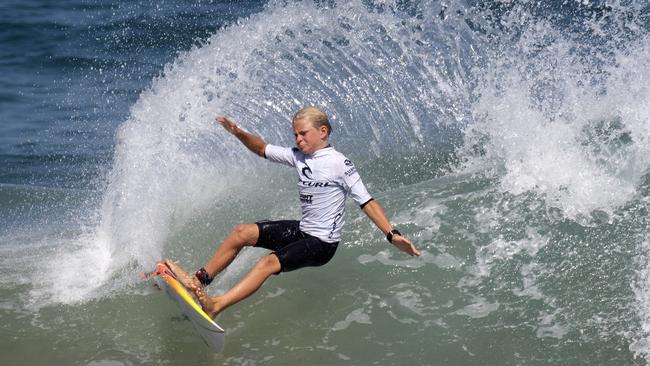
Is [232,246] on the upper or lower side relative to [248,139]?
lower

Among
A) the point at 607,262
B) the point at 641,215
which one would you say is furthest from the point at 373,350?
the point at 641,215

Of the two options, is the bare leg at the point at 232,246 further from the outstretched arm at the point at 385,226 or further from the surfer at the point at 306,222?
the outstretched arm at the point at 385,226

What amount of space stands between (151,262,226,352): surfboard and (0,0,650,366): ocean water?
260mm

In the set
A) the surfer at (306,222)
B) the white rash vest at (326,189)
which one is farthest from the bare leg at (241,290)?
the white rash vest at (326,189)

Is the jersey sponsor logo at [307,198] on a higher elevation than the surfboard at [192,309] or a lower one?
Answer: higher

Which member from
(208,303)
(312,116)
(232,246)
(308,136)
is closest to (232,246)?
(232,246)

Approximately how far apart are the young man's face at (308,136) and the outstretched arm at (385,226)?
546 millimetres

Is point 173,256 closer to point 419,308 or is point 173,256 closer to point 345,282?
point 345,282

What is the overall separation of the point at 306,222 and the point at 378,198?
2.18 meters

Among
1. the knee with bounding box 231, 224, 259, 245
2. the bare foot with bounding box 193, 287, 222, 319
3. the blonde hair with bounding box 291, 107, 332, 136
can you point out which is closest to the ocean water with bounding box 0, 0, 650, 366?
the bare foot with bounding box 193, 287, 222, 319

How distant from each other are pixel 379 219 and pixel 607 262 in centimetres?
196

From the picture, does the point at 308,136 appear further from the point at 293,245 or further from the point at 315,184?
the point at 293,245

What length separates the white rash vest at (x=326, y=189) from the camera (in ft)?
20.4

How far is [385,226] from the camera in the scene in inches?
237
